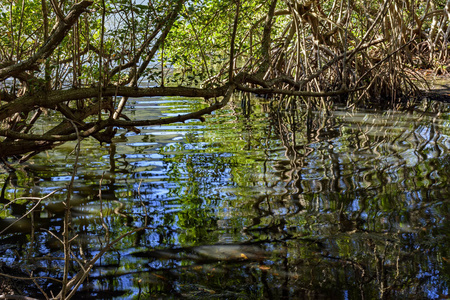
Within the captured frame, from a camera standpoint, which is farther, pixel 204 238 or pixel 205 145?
pixel 205 145

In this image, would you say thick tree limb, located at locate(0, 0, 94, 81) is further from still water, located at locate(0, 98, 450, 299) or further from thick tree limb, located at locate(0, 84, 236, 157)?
still water, located at locate(0, 98, 450, 299)

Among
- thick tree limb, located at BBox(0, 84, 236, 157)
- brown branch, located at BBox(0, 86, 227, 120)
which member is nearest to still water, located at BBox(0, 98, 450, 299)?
thick tree limb, located at BBox(0, 84, 236, 157)

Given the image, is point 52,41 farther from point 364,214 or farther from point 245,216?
point 364,214

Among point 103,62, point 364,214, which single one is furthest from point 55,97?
point 364,214

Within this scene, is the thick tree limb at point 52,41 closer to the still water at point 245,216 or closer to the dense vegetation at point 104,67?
the dense vegetation at point 104,67

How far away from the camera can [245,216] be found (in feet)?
12.6

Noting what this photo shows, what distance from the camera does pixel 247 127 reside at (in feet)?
26.1

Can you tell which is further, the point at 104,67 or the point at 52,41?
the point at 104,67

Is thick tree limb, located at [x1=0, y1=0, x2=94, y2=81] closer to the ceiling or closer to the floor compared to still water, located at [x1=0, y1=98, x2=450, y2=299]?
closer to the ceiling

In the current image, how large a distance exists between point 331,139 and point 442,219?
10.7 ft

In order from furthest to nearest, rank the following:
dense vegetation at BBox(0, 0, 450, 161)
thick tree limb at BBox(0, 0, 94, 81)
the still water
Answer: dense vegetation at BBox(0, 0, 450, 161), thick tree limb at BBox(0, 0, 94, 81), the still water

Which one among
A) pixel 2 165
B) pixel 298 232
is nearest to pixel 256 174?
pixel 298 232

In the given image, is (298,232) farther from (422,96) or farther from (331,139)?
(422,96)

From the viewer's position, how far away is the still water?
2785mm
